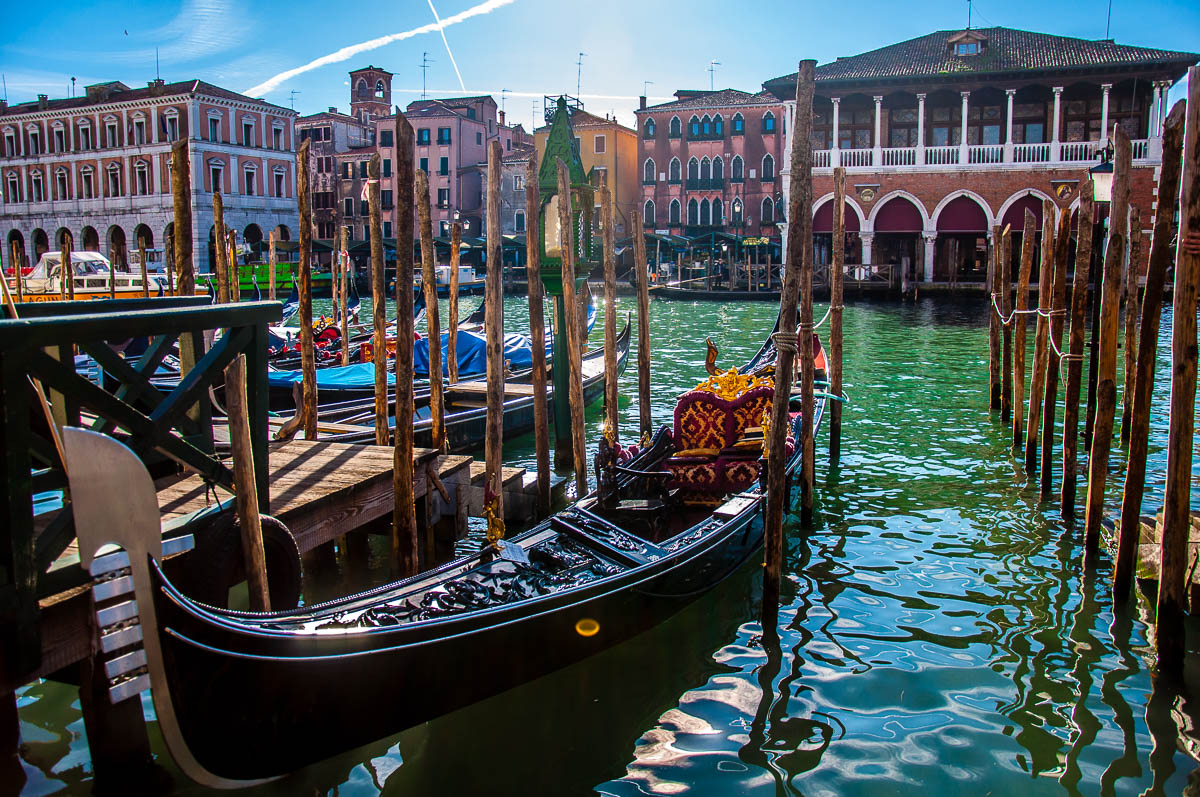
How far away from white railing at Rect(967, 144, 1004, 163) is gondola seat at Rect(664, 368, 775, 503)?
1882 centimetres

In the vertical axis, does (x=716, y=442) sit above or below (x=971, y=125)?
below

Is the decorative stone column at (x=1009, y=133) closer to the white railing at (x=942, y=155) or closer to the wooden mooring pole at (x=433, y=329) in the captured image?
the white railing at (x=942, y=155)

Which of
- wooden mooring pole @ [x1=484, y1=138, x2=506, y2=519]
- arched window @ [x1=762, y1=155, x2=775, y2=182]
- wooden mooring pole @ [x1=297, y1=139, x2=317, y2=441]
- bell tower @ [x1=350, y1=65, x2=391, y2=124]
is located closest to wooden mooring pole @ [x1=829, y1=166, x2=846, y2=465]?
wooden mooring pole @ [x1=484, y1=138, x2=506, y2=519]

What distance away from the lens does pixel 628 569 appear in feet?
11.5

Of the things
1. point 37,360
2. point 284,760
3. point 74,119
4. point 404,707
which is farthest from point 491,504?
point 74,119

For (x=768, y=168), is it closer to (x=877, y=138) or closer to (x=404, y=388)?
(x=877, y=138)

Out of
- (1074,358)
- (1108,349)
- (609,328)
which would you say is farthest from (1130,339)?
(609,328)

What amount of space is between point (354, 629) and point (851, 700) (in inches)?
72.9

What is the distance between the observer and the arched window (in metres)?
30.0

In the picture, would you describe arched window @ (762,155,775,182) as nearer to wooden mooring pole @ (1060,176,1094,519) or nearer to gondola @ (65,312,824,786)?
wooden mooring pole @ (1060,176,1094,519)

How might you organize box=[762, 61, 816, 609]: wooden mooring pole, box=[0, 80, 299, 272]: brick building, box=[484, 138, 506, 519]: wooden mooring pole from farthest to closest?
1. box=[0, 80, 299, 272]: brick building
2. box=[484, 138, 506, 519]: wooden mooring pole
3. box=[762, 61, 816, 609]: wooden mooring pole

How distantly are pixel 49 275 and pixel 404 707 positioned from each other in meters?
17.2

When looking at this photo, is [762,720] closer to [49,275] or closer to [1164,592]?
[1164,592]

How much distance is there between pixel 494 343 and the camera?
452 centimetres
